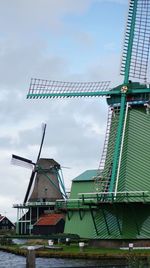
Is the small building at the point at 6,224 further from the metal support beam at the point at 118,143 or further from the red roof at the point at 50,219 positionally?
the metal support beam at the point at 118,143

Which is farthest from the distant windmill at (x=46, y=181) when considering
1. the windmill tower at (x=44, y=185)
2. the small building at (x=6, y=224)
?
the small building at (x=6, y=224)

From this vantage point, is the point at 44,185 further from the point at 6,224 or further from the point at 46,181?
the point at 6,224

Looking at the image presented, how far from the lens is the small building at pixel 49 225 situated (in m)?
58.7

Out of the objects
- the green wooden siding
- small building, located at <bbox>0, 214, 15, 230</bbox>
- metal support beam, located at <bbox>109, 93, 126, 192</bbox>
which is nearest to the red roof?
small building, located at <bbox>0, 214, 15, 230</bbox>

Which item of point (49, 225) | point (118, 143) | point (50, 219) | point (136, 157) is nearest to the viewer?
point (118, 143)

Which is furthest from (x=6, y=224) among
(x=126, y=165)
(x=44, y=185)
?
(x=126, y=165)

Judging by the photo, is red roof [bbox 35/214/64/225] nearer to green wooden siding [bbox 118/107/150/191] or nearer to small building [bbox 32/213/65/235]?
small building [bbox 32/213/65/235]

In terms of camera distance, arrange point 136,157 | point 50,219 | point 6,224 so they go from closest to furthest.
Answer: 1. point 136,157
2. point 50,219
3. point 6,224

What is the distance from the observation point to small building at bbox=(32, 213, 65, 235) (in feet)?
193

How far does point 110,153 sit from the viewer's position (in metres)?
32.9

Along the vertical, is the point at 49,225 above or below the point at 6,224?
above

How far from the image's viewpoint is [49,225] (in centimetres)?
5922

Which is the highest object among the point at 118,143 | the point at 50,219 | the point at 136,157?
the point at 118,143

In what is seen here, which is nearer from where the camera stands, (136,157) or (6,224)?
(136,157)
